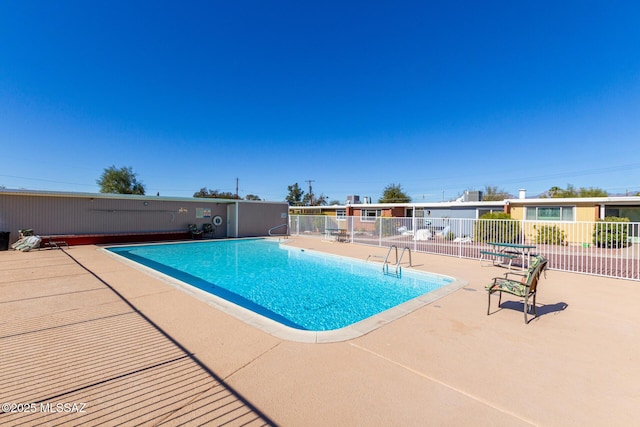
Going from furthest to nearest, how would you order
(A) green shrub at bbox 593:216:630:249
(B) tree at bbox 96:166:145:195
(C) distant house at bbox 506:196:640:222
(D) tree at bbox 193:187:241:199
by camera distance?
(D) tree at bbox 193:187:241:199, (B) tree at bbox 96:166:145:195, (C) distant house at bbox 506:196:640:222, (A) green shrub at bbox 593:216:630:249

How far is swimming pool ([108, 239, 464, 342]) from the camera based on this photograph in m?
5.54

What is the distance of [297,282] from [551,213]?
55.2ft

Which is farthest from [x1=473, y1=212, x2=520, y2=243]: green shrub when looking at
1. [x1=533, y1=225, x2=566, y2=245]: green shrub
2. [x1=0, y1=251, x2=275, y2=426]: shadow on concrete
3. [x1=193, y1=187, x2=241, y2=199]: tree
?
[x1=193, y1=187, x2=241, y2=199]: tree

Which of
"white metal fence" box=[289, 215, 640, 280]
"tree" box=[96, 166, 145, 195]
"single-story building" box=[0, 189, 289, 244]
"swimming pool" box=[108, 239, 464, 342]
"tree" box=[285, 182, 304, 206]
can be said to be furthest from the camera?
"tree" box=[285, 182, 304, 206]

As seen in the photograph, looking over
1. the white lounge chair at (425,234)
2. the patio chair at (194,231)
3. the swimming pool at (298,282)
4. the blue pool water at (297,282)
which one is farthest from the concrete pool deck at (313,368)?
the patio chair at (194,231)

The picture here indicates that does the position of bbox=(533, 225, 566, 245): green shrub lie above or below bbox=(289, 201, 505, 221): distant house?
below

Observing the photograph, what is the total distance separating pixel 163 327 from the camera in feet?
11.5

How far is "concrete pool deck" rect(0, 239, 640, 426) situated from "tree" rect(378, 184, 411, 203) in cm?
3191

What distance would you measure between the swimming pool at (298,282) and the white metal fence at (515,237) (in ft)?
13.2

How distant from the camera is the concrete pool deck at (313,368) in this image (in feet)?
6.53

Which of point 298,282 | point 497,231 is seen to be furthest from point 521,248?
point 298,282

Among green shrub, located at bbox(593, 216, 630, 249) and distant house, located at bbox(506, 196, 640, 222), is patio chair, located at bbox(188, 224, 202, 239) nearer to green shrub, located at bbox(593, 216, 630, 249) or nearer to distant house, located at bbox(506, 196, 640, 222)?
green shrub, located at bbox(593, 216, 630, 249)

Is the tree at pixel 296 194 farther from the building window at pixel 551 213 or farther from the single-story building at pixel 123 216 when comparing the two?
the building window at pixel 551 213

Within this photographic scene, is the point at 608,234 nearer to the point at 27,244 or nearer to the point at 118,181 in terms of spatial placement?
the point at 27,244
